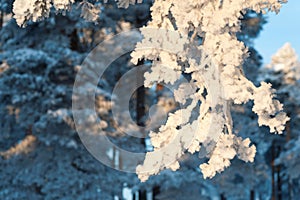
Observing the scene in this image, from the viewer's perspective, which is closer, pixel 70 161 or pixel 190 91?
pixel 190 91

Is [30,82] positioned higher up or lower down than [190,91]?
higher up

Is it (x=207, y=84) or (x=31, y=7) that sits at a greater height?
(x=31, y=7)

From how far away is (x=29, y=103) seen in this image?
438 inches

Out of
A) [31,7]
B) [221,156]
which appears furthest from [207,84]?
[31,7]

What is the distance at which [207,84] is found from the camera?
3686 millimetres

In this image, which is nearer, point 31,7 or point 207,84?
point 207,84

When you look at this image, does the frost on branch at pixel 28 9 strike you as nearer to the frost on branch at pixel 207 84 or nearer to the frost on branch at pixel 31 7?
the frost on branch at pixel 31 7

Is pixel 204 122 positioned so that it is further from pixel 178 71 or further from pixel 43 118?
pixel 43 118

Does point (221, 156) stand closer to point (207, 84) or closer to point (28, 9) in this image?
point (207, 84)

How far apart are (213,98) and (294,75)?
21463 millimetres

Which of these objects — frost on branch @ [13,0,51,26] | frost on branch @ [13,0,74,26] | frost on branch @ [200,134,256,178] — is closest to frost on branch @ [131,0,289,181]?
frost on branch @ [200,134,256,178]

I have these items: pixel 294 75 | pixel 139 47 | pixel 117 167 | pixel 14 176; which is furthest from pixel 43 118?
pixel 294 75

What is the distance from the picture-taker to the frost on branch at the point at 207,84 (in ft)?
11.7

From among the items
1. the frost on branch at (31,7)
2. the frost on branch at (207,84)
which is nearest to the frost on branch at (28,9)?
the frost on branch at (31,7)
